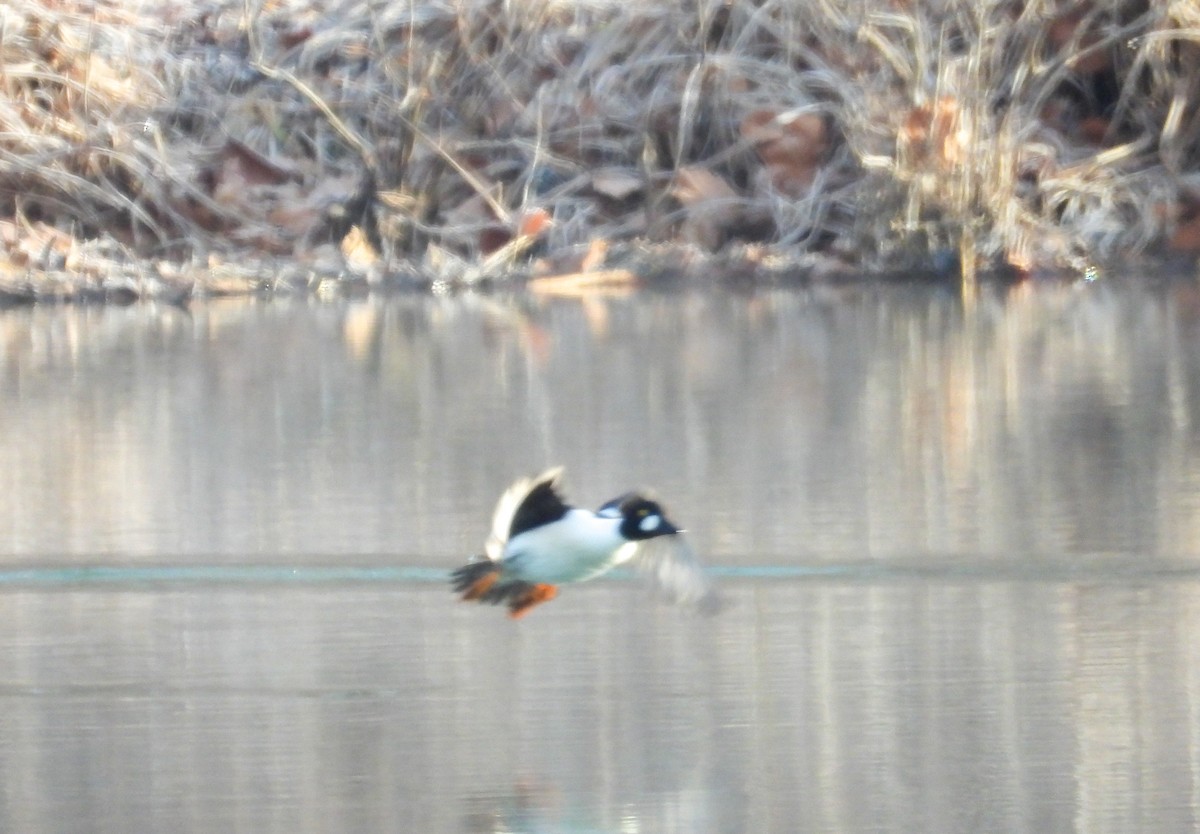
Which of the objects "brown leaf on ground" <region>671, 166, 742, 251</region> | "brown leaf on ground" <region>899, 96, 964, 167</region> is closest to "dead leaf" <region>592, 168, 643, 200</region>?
"brown leaf on ground" <region>671, 166, 742, 251</region>

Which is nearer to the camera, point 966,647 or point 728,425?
point 966,647

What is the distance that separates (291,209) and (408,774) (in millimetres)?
8208

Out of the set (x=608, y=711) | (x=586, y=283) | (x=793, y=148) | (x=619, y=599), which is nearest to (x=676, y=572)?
(x=608, y=711)

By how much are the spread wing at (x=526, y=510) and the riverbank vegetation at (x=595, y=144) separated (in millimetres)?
6433

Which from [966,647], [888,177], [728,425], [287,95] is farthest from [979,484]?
[287,95]

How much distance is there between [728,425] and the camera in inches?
239

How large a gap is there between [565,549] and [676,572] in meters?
0.25

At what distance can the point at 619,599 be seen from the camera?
4.17 metres

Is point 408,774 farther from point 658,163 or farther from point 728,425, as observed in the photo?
point 658,163

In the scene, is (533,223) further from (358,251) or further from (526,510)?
(526,510)

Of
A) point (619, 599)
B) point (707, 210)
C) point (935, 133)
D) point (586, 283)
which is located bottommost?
point (619, 599)

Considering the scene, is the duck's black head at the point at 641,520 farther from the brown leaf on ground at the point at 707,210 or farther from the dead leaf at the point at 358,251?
the brown leaf on ground at the point at 707,210

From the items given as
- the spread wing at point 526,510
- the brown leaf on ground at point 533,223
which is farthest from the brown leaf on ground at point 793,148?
the spread wing at point 526,510

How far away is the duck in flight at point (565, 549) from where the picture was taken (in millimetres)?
3490
